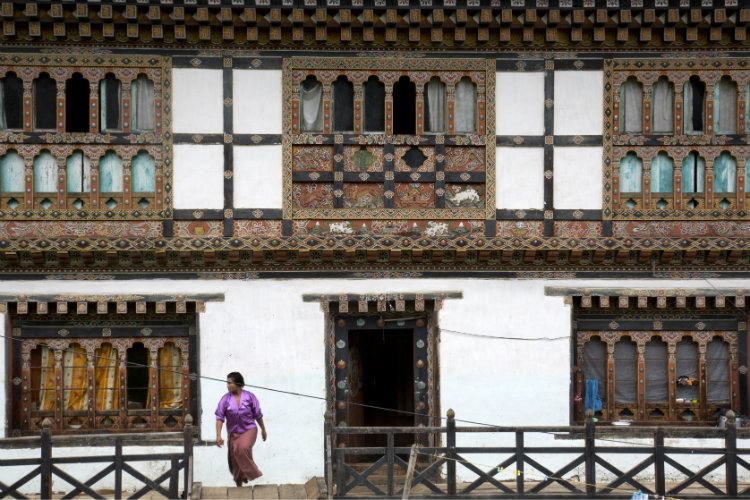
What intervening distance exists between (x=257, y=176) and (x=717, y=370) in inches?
284

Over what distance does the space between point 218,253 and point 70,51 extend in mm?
3413

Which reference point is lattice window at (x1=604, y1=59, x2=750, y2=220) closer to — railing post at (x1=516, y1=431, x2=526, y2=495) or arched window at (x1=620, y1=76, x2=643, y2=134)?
arched window at (x1=620, y1=76, x2=643, y2=134)

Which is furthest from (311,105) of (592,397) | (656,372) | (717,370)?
(717,370)

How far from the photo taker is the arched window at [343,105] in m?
10.9

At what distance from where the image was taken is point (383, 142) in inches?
426

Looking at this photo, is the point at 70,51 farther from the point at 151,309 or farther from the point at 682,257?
the point at 682,257

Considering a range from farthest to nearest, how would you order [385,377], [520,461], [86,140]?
[385,377], [86,140], [520,461]

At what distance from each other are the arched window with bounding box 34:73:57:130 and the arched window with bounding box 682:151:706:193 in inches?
349

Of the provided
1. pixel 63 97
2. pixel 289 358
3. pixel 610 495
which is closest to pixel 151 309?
pixel 289 358

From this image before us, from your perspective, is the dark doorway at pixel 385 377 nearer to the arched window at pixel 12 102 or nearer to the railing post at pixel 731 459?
the railing post at pixel 731 459

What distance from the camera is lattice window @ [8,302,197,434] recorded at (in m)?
10.7

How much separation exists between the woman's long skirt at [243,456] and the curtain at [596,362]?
486 centimetres


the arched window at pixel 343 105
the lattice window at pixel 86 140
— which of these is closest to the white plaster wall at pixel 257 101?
the arched window at pixel 343 105

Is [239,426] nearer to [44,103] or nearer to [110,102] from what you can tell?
[110,102]
